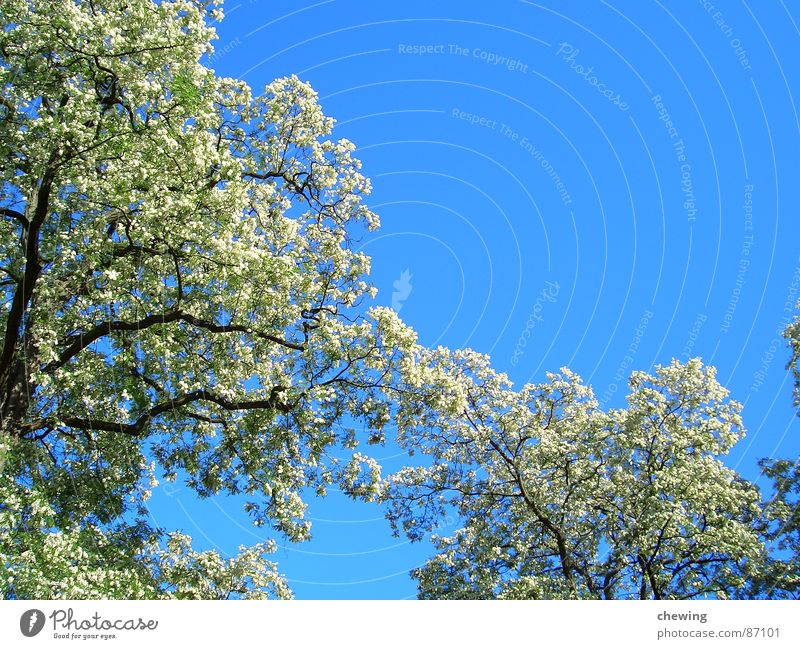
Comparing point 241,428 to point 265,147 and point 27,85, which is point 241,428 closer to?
point 265,147

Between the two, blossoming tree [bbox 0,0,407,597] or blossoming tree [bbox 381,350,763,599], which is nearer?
blossoming tree [bbox 0,0,407,597]

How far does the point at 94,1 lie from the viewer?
17.1m

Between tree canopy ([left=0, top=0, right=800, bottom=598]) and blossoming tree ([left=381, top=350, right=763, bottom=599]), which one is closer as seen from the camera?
tree canopy ([left=0, top=0, right=800, bottom=598])

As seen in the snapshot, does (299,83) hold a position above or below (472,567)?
above

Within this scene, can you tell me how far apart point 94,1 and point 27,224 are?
5.67 meters

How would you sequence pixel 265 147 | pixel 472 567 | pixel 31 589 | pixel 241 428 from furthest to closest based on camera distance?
pixel 472 567 → pixel 265 147 → pixel 241 428 → pixel 31 589

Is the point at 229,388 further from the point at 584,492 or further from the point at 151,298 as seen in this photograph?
the point at 584,492

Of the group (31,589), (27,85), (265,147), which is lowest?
(31,589)

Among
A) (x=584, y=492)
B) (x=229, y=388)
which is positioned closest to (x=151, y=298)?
(x=229, y=388)

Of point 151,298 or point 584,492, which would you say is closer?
point 151,298

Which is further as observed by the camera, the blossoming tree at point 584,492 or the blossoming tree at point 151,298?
the blossoming tree at point 584,492

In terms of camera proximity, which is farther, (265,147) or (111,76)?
(265,147)
